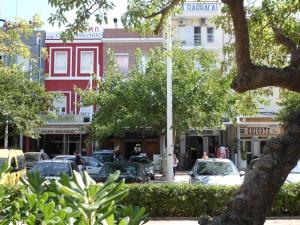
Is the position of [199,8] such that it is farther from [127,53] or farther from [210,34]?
[127,53]

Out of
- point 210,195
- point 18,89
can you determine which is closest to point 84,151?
point 18,89

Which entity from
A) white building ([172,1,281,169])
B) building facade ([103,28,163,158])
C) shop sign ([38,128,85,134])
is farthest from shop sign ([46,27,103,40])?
shop sign ([38,128,85,134])

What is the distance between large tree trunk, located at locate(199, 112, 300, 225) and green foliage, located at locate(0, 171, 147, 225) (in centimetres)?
178

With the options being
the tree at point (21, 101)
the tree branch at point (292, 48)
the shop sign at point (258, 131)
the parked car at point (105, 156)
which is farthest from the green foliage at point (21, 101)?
the tree branch at point (292, 48)

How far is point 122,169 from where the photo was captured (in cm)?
1850

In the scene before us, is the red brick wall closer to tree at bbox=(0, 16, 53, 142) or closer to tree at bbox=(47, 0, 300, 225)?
tree at bbox=(0, 16, 53, 142)

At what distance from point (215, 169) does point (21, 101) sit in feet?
53.5

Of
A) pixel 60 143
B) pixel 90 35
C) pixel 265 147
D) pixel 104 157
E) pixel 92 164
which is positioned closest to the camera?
pixel 265 147

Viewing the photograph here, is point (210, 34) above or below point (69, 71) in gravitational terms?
above

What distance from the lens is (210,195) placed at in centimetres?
1435

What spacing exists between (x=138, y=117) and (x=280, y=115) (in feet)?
38.2

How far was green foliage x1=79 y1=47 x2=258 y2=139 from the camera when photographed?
2517cm

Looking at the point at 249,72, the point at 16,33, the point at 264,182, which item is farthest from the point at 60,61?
the point at 264,182

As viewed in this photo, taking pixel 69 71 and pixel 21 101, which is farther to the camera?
pixel 69 71
